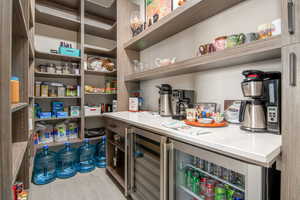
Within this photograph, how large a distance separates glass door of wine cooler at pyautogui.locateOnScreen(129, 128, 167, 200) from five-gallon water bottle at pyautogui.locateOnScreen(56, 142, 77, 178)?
114cm

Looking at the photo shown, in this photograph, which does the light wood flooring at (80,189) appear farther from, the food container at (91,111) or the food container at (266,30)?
the food container at (266,30)

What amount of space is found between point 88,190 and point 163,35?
2.09m

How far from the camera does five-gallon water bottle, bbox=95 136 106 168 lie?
2326 mm

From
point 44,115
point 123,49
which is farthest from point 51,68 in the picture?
point 123,49

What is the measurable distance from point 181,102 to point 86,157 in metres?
1.87

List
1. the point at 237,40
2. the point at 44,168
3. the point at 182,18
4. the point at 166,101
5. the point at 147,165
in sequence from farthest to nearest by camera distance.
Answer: the point at 44,168
the point at 166,101
the point at 182,18
the point at 147,165
the point at 237,40

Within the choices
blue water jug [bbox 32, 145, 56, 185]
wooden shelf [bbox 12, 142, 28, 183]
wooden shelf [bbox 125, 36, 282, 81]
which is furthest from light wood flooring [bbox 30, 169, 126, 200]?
wooden shelf [bbox 125, 36, 282, 81]

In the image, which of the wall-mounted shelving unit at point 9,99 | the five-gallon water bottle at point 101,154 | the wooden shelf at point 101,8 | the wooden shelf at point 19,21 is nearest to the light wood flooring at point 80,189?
the five-gallon water bottle at point 101,154

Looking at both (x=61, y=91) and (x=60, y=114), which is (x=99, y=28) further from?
(x=60, y=114)

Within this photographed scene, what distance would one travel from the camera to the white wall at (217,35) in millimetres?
1055

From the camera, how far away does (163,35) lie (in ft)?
5.96

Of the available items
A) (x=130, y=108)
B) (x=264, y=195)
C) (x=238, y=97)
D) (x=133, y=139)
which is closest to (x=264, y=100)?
(x=238, y=97)

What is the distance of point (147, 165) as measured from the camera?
126 cm

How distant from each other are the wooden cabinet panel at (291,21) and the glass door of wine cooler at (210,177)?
569 mm
